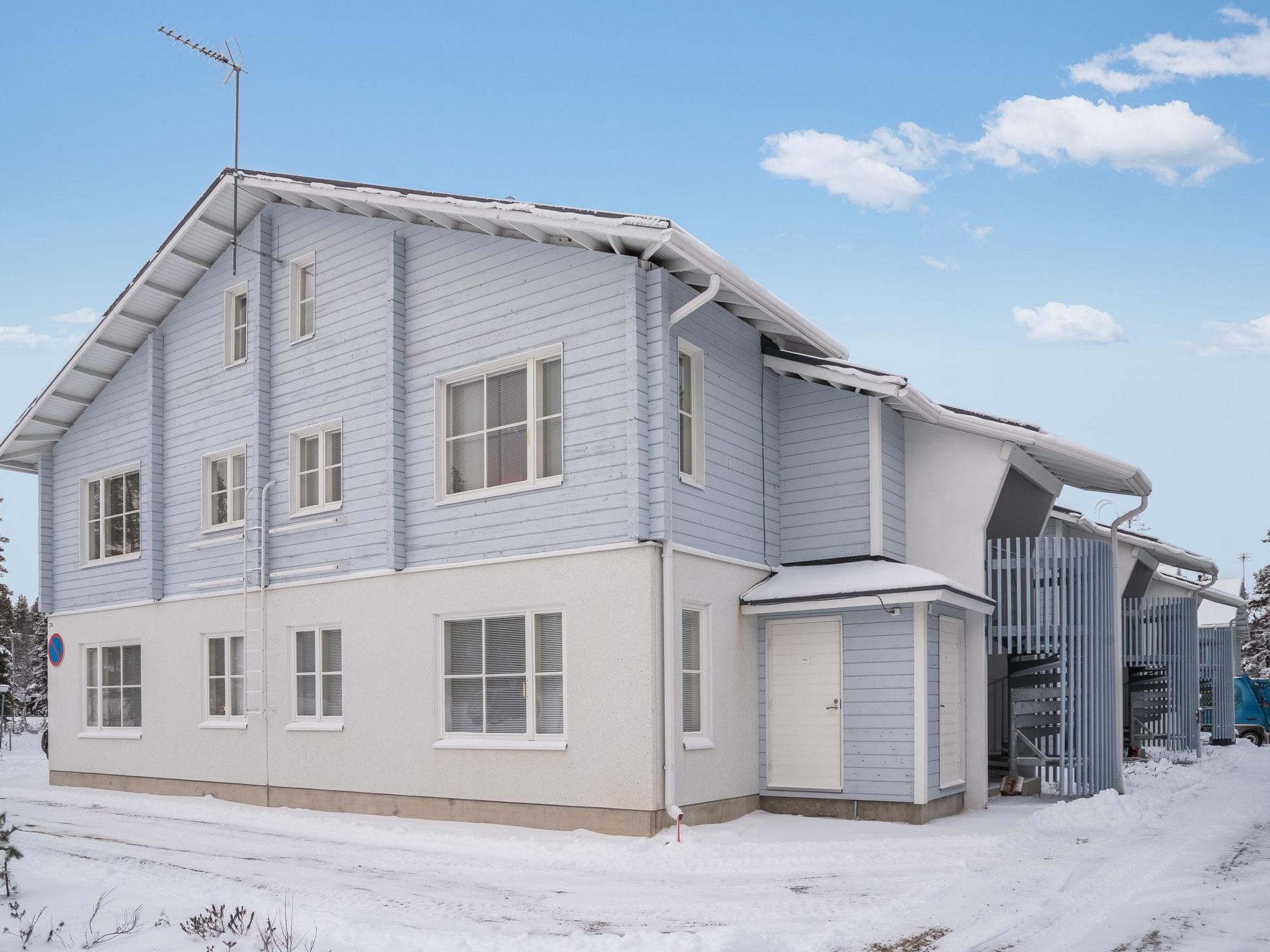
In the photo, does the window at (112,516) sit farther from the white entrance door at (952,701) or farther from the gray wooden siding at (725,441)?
the white entrance door at (952,701)

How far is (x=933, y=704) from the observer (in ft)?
46.6

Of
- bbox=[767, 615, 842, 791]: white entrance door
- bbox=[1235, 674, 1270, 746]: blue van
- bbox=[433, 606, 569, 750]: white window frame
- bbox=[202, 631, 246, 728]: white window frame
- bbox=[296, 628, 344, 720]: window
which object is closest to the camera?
bbox=[433, 606, 569, 750]: white window frame

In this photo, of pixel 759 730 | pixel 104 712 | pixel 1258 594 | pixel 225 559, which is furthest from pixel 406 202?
pixel 1258 594

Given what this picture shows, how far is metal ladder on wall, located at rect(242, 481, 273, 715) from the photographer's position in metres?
17.0

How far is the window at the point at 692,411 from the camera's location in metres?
13.9

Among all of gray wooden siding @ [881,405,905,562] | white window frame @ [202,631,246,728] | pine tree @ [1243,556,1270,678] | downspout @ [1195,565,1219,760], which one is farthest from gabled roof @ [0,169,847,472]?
pine tree @ [1243,556,1270,678]

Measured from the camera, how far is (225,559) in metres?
18.1

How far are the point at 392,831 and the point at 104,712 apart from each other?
9.52 m

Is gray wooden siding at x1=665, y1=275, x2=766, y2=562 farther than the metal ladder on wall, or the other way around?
the metal ladder on wall

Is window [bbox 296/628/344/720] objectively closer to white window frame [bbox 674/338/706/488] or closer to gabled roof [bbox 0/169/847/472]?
white window frame [bbox 674/338/706/488]

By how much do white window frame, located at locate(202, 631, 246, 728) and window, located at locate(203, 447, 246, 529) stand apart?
70.0 inches

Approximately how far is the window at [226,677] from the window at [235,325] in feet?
14.9

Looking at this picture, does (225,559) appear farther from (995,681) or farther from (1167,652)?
(1167,652)

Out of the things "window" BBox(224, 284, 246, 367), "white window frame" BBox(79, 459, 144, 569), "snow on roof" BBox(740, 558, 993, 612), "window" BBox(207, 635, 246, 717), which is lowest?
"window" BBox(207, 635, 246, 717)
